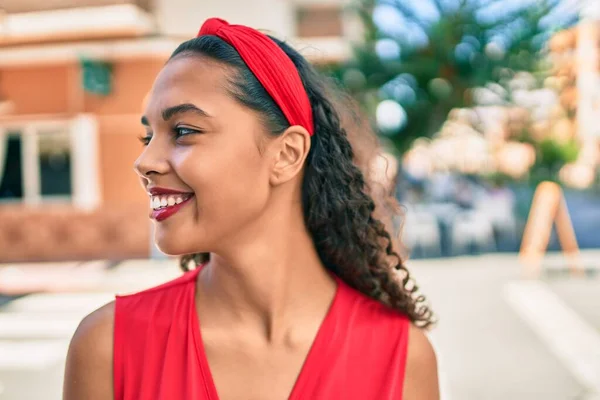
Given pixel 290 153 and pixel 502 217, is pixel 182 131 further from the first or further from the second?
pixel 502 217

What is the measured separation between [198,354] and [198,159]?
0.36 m

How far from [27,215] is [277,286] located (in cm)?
974

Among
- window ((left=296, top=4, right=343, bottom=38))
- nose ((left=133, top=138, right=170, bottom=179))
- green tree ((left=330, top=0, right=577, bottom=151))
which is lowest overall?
nose ((left=133, top=138, right=170, bottom=179))

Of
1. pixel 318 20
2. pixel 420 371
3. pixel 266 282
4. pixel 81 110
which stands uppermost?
pixel 318 20

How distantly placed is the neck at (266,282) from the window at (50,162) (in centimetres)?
1032

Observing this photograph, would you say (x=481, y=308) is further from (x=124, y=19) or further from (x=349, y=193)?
(x=124, y=19)

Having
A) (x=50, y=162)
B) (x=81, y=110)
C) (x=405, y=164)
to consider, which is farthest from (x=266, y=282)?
(x=50, y=162)

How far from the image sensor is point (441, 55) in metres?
7.70

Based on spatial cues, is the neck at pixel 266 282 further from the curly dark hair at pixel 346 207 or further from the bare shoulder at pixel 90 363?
the bare shoulder at pixel 90 363

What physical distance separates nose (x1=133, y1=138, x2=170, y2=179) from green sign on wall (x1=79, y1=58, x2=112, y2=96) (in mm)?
10065

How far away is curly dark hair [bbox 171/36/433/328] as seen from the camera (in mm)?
1292

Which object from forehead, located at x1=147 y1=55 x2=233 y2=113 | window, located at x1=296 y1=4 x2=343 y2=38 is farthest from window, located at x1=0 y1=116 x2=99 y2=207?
forehead, located at x1=147 y1=55 x2=233 y2=113

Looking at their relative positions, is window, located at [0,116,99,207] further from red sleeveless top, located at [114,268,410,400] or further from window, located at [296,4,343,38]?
red sleeveless top, located at [114,268,410,400]

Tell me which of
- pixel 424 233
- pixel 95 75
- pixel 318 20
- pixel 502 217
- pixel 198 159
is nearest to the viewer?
pixel 198 159
